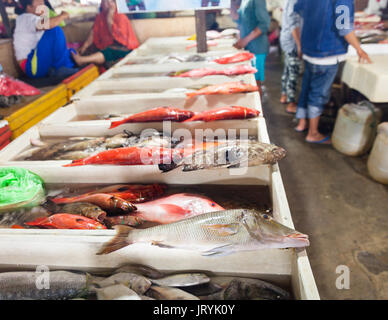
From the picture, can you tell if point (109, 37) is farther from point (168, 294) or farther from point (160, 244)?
point (168, 294)

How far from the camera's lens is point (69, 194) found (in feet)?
6.49

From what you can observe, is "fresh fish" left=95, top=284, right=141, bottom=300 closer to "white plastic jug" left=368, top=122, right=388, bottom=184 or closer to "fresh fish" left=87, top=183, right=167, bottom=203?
→ "fresh fish" left=87, top=183, right=167, bottom=203

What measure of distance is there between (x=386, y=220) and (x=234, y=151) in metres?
2.12

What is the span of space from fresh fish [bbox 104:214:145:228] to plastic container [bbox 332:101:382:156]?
3.39m

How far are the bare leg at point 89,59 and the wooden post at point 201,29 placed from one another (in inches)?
75.4

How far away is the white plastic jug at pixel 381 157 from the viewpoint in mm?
3309

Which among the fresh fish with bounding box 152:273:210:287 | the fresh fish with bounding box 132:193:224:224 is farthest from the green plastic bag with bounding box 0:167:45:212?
the fresh fish with bounding box 152:273:210:287

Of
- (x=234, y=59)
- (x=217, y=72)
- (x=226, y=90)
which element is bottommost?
(x=226, y=90)

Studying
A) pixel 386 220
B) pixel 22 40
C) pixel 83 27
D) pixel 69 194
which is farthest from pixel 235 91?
pixel 83 27

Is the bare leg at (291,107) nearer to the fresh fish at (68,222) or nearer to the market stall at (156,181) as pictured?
the market stall at (156,181)

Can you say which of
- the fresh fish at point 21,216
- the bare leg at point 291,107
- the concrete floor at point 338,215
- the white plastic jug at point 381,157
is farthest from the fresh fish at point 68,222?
the bare leg at point 291,107

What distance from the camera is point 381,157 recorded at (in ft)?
11.0

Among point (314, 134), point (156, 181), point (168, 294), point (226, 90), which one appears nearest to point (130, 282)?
point (168, 294)

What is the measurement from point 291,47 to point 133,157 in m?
4.35
